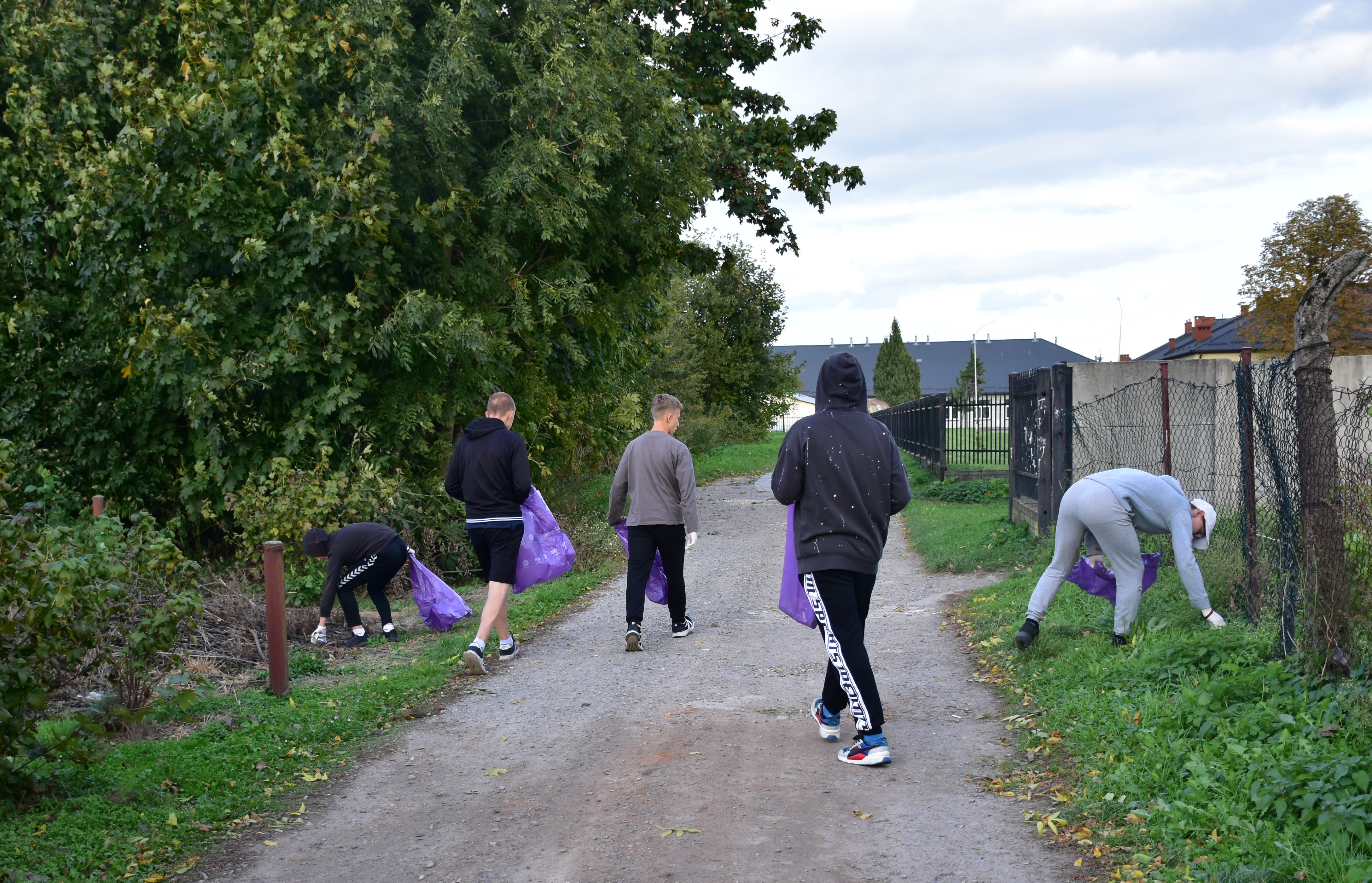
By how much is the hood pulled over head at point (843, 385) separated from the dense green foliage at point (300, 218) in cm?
647

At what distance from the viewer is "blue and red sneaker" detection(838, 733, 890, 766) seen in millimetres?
5148

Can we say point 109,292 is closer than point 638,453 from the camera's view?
No

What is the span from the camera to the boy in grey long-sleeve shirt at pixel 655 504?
26.9 feet

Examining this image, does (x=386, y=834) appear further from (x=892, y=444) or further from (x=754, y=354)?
(x=754, y=354)

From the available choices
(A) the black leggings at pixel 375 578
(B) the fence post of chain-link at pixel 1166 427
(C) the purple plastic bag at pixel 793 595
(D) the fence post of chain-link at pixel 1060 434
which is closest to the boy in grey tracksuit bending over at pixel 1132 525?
(C) the purple plastic bag at pixel 793 595

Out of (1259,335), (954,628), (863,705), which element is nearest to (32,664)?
(863,705)

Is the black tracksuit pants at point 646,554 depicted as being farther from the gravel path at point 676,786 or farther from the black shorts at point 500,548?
the black shorts at point 500,548

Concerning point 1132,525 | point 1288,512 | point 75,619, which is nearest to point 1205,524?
point 1132,525

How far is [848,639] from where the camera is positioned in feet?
17.0

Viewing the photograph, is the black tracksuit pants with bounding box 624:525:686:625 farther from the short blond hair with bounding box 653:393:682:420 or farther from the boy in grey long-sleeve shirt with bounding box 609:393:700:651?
the short blond hair with bounding box 653:393:682:420

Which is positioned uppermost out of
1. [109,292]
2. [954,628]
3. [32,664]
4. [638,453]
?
[109,292]

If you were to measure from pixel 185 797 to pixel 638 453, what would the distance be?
4227mm

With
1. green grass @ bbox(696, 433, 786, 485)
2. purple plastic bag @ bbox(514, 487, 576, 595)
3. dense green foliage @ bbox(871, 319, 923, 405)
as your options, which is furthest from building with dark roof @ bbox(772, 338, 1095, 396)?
purple plastic bag @ bbox(514, 487, 576, 595)

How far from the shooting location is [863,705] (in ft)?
16.9
